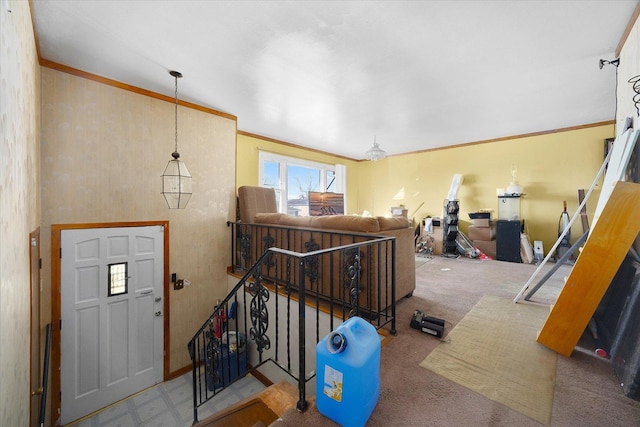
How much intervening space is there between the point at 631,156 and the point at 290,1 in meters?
2.97

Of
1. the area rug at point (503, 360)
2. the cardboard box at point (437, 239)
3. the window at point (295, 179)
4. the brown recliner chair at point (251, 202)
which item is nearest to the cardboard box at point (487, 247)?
the cardboard box at point (437, 239)

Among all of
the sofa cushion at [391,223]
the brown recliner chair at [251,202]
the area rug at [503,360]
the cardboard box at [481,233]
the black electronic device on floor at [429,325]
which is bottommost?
the area rug at [503,360]

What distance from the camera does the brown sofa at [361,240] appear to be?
8.05 feet

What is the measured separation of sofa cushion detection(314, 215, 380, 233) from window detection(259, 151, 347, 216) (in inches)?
120

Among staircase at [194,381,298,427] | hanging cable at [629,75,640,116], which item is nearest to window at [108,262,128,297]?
staircase at [194,381,298,427]

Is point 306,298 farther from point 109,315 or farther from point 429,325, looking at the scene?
point 109,315

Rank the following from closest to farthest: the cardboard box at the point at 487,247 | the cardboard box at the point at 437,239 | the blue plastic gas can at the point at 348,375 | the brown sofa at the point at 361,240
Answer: the blue plastic gas can at the point at 348,375 < the brown sofa at the point at 361,240 < the cardboard box at the point at 487,247 < the cardboard box at the point at 437,239

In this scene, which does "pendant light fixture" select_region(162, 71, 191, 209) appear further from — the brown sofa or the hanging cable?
the hanging cable

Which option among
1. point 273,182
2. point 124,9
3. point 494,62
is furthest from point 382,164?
point 124,9

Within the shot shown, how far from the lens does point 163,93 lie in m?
3.40

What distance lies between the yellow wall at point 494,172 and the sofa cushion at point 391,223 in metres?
3.39

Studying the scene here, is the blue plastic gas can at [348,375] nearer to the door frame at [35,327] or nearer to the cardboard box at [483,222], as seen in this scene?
the door frame at [35,327]

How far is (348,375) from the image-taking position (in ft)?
4.09

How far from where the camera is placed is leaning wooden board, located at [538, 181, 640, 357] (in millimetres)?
1704
